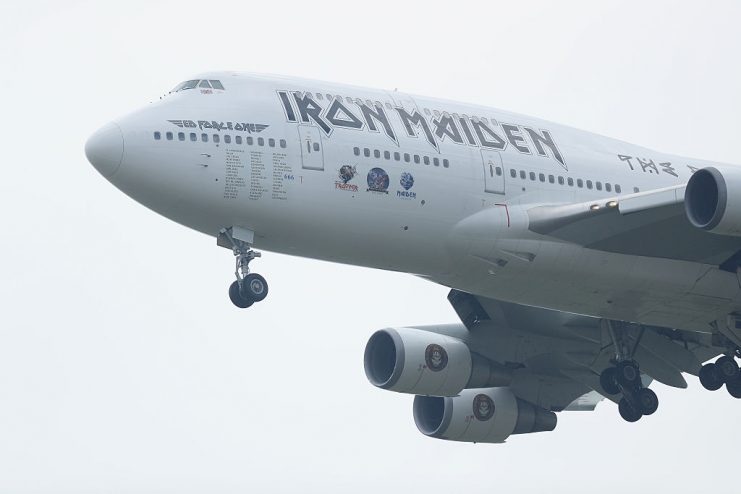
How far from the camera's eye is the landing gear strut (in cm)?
3159

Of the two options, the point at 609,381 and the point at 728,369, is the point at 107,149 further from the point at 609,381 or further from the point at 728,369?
the point at 728,369

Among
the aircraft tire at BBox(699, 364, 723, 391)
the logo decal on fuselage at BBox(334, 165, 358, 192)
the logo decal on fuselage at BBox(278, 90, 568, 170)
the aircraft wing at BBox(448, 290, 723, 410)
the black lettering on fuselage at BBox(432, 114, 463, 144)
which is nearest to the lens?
the logo decal on fuselage at BBox(334, 165, 358, 192)

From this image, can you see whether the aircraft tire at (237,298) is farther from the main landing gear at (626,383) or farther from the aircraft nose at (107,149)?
the main landing gear at (626,383)

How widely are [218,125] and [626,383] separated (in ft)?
36.0

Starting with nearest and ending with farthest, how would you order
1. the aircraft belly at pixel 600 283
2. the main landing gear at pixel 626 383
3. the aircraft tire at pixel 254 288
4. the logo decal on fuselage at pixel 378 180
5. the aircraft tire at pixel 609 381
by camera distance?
the aircraft tire at pixel 254 288, the logo decal on fuselage at pixel 378 180, the aircraft belly at pixel 600 283, the main landing gear at pixel 626 383, the aircraft tire at pixel 609 381

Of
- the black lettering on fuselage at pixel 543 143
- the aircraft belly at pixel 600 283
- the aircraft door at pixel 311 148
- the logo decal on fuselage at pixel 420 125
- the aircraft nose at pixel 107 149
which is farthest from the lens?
the black lettering on fuselage at pixel 543 143

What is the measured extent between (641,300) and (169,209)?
985cm

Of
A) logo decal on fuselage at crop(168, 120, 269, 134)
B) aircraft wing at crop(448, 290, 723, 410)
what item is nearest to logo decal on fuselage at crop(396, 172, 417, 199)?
logo decal on fuselage at crop(168, 120, 269, 134)

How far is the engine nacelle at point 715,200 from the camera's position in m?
30.6

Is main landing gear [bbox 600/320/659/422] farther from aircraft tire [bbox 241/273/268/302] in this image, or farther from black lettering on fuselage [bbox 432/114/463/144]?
aircraft tire [bbox 241/273/268/302]

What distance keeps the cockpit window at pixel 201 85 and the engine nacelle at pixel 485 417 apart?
34.6ft

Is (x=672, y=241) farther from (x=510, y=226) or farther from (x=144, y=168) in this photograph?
(x=144, y=168)

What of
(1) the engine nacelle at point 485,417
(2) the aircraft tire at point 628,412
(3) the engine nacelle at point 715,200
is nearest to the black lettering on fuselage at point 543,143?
(3) the engine nacelle at point 715,200

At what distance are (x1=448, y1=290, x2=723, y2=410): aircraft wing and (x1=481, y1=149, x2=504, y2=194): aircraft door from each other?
5.39 meters
